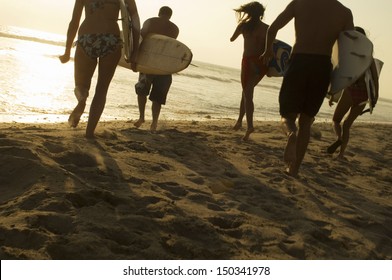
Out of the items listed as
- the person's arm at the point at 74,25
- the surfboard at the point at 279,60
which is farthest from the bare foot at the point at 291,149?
the surfboard at the point at 279,60

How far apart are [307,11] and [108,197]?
2436 mm

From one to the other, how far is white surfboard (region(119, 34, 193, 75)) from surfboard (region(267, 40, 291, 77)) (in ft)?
3.82

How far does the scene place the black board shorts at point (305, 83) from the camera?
398 cm

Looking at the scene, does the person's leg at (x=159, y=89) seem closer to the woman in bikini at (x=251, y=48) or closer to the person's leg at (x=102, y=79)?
the woman in bikini at (x=251, y=48)

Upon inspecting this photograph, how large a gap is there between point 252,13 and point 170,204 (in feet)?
12.1

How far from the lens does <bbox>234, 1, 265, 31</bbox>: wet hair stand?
19.1 feet

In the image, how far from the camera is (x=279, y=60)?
631 centimetres

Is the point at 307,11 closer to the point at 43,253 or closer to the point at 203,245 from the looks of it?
the point at 203,245

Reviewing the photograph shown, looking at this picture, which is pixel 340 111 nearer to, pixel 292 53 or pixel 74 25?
pixel 292 53

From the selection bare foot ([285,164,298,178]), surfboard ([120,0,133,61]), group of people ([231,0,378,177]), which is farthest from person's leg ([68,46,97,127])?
bare foot ([285,164,298,178])

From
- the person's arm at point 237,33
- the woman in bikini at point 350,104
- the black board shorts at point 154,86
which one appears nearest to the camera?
the woman in bikini at point 350,104

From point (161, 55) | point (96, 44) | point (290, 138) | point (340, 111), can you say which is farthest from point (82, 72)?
point (340, 111)

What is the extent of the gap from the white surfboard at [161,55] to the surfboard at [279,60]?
3.82 feet
